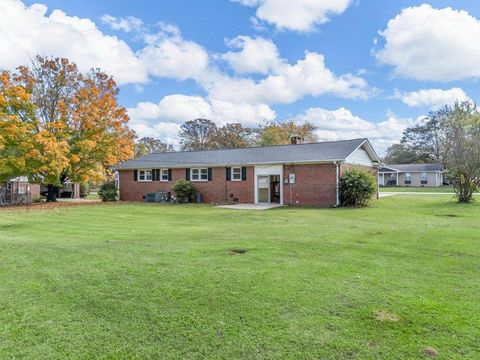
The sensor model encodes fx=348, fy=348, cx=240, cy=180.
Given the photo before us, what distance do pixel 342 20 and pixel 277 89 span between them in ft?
37.5

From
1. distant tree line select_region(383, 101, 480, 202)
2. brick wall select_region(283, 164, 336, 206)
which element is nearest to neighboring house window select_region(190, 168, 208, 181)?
brick wall select_region(283, 164, 336, 206)

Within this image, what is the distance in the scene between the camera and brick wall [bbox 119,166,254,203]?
2202 centimetres

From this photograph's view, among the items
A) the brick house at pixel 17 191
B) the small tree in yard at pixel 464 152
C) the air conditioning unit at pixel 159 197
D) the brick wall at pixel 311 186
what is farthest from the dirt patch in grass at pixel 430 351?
the brick house at pixel 17 191

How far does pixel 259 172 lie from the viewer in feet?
70.8

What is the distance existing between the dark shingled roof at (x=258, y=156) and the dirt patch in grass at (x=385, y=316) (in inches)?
610

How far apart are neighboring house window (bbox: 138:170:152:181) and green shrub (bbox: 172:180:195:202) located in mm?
3643

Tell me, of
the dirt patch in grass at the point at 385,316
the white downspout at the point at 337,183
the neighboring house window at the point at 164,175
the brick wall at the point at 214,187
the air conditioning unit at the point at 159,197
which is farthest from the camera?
the neighboring house window at the point at 164,175

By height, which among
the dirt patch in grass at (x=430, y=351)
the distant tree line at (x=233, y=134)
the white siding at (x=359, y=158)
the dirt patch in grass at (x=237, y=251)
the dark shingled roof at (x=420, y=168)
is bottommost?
the dirt patch in grass at (x=430, y=351)

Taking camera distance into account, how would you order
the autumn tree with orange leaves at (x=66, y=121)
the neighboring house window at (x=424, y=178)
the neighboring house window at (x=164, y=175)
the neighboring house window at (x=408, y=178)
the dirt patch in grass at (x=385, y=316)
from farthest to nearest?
the neighboring house window at (x=408, y=178) < the neighboring house window at (x=424, y=178) < the neighboring house window at (x=164, y=175) < the autumn tree with orange leaves at (x=66, y=121) < the dirt patch in grass at (x=385, y=316)

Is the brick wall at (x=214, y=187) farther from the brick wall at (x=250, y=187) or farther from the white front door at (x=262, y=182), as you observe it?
the white front door at (x=262, y=182)

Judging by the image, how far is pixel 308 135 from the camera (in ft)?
157

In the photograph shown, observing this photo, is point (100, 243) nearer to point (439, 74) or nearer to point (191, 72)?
point (191, 72)

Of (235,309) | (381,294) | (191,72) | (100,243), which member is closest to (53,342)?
(235,309)

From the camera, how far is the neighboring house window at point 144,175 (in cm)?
2618
